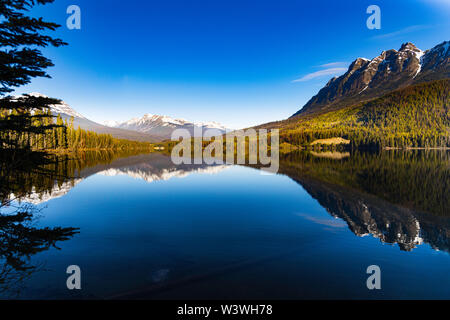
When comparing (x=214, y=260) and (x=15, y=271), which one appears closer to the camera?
(x=15, y=271)

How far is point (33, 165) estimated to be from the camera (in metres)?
11.3

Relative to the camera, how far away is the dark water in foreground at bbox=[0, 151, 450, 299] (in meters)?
8.00

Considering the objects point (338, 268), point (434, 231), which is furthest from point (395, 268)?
point (434, 231)

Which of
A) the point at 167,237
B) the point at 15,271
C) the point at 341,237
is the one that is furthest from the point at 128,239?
the point at 341,237

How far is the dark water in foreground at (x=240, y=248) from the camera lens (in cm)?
800

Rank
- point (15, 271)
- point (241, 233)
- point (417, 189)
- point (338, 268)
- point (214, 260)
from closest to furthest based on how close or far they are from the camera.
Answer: point (15, 271) < point (338, 268) < point (214, 260) < point (241, 233) < point (417, 189)

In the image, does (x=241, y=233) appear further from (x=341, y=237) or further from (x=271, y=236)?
(x=341, y=237)

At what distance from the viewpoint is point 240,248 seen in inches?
456

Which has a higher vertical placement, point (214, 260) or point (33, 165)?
point (33, 165)

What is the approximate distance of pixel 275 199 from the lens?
76.2 feet

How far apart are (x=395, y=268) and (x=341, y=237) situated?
3.55 m
